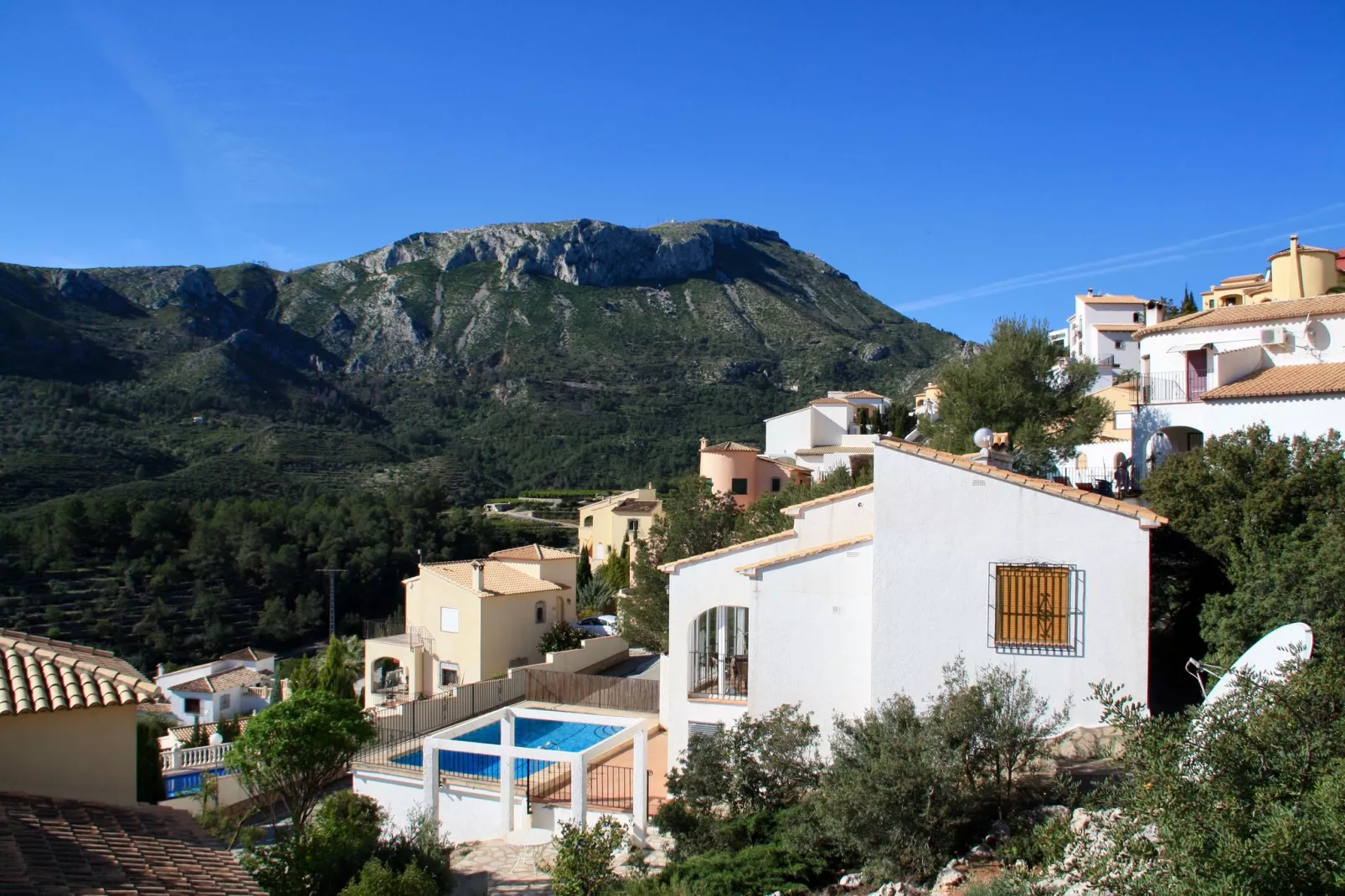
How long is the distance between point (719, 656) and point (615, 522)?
1380 inches

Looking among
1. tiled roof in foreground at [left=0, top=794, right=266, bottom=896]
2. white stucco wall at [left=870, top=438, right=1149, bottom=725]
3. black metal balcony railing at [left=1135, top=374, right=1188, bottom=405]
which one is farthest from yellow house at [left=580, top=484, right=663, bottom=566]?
tiled roof in foreground at [left=0, top=794, right=266, bottom=896]

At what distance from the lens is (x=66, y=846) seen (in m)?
6.79

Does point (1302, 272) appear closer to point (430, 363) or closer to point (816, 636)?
point (816, 636)

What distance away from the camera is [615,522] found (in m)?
50.2

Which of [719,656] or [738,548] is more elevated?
[738,548]

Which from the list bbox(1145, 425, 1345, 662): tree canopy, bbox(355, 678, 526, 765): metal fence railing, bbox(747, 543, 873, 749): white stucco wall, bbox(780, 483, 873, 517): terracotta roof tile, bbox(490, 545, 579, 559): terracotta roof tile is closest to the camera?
bbox(1145, 425, 1345, 662): tree canopy

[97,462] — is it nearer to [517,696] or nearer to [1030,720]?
[517,696]

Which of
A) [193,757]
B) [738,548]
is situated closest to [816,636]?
[738,548]

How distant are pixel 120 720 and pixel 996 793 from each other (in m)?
9.41

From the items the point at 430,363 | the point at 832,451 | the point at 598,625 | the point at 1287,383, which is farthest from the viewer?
the point at 430,363

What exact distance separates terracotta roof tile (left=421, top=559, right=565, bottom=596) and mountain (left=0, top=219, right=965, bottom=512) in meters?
42.8

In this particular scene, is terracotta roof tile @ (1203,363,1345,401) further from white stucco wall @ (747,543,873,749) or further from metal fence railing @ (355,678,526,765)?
metal fence railing @ (355,678,526,765)

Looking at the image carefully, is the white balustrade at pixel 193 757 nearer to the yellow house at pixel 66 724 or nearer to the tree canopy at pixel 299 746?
the tree canopy at pixel 299 746

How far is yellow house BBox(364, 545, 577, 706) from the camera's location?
29.6 metres
